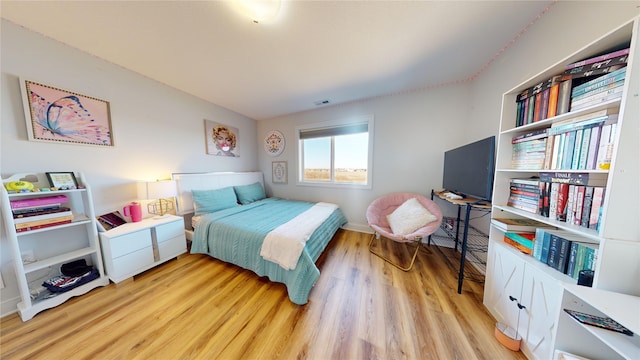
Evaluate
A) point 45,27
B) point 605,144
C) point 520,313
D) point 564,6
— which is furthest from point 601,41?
point 45,27

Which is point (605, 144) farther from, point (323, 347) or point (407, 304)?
point (323, 347)

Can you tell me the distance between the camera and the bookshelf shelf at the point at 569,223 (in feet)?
2.33

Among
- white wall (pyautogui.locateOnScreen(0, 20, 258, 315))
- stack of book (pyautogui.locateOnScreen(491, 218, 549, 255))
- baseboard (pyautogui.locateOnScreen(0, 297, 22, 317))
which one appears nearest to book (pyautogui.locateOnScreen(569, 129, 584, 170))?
stack of book (pyautogui.locateOnScreen(491, 218, 549, 255))

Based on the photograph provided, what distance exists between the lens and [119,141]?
77.3 inches

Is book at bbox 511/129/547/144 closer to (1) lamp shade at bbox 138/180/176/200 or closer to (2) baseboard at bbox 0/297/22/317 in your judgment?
(1) lamp shade at bbox 138/180/176/200

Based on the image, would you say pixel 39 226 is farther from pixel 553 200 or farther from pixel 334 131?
pixel 553 200

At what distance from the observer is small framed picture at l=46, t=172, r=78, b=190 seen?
1491 millimetres

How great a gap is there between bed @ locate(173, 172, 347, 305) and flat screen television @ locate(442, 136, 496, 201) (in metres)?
1.62

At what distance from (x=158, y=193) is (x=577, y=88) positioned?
3.58 meters

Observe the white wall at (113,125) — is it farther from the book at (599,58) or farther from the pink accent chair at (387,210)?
the book at (599,58)

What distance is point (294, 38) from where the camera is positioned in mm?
1509

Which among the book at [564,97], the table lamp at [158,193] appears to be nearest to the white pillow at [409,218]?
the book at [564,97]

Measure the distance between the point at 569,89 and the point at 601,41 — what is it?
251 millimetres

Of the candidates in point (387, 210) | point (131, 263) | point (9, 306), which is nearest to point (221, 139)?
point (131, 263)
